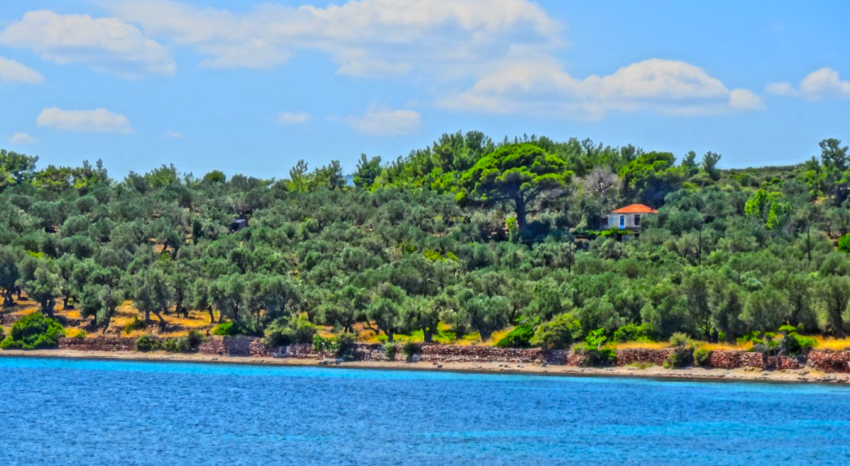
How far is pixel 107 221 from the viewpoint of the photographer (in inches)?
4673

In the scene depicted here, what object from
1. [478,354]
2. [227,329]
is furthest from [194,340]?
[478,354]

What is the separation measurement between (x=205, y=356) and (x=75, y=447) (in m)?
32.3

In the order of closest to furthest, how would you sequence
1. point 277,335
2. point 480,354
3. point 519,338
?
point 480,354, point 519,338, point 277,335

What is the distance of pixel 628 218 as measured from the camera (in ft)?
384

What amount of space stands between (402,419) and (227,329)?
1119 inches

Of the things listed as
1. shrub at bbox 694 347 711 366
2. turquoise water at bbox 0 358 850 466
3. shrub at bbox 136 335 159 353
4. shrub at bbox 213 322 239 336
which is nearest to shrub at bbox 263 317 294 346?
shrub at bbox 213 322 239 336

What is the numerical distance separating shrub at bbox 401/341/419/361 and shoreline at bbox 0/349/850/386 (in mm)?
519

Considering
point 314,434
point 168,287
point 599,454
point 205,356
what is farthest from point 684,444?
point 168,287

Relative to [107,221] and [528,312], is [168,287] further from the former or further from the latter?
[107,221]

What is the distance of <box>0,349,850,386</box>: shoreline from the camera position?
68062mm

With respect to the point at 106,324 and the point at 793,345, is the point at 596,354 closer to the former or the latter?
the point at 793,345

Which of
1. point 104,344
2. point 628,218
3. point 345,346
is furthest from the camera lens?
point 628,218

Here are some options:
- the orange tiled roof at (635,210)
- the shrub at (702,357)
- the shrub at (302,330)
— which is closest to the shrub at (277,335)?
the shrub at (302,330)

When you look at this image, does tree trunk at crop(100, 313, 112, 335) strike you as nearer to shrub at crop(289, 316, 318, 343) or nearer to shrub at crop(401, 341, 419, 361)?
shrub at crop(289, 316, 318, 343)
